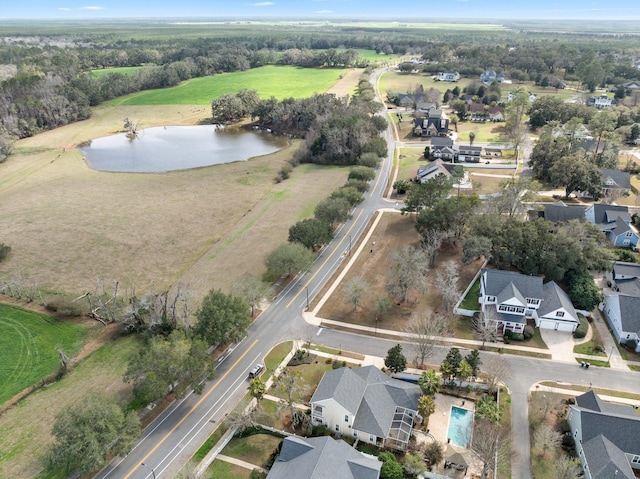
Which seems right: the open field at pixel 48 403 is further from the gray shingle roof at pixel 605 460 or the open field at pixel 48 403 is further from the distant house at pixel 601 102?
the distant house at pixel 601 102

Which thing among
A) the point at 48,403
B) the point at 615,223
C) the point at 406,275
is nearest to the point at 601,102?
the point at 615,223

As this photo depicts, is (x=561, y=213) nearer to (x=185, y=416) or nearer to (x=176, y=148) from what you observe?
(x=185, y=416)

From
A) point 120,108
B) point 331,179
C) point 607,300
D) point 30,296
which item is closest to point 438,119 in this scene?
point 331,179

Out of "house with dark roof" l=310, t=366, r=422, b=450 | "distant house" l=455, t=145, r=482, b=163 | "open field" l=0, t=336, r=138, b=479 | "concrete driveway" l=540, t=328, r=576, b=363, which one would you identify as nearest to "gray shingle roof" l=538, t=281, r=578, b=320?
"concrete driveway" l=540, t=328, r=576, b=363

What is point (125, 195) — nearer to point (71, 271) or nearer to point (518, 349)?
point (71, 271)

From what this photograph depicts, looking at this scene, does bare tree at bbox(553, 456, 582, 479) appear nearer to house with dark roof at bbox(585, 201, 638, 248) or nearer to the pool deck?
the pool deck

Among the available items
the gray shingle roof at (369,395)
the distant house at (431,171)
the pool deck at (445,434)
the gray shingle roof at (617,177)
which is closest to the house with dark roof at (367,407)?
the gray shingle roof at (369,395)

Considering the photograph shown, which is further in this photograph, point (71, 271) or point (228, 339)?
point (71, 271)
